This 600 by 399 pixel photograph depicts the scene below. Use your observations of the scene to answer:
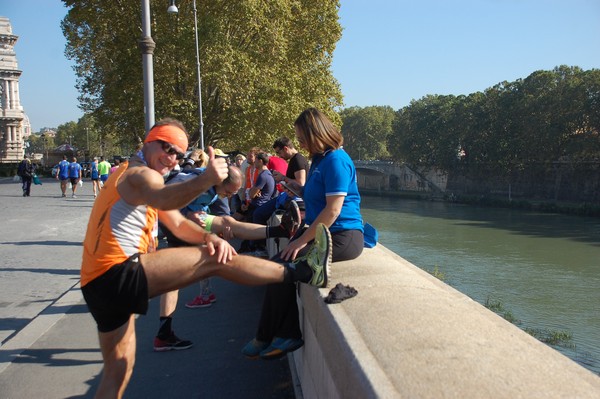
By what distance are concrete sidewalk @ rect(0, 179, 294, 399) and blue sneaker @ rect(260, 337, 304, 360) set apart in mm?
447

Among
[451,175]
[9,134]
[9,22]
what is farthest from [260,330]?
[9,22]

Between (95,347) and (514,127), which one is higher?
(514,127)

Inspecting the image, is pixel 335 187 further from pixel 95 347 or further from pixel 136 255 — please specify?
pixel 95 347

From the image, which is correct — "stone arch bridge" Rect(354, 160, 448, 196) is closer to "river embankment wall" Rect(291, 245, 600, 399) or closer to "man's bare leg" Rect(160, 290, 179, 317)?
"man's bare leg" Rect(160, 290, 179, 317)

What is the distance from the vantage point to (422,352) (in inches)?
87.4

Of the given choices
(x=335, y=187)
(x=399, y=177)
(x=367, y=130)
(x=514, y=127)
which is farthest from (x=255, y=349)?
(x=367, y=130)

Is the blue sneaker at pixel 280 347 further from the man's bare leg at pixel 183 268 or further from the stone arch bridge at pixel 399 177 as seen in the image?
the stone arch bridge at pixel 399 177

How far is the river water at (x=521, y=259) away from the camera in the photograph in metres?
15.9

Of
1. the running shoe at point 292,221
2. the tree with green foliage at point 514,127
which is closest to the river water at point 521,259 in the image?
the tree with green foliage at point 514,127

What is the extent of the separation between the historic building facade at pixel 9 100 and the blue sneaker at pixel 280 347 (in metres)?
74.9

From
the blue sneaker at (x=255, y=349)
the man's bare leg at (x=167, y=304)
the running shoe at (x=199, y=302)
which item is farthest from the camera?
the running shoe at (x=199, y=302)

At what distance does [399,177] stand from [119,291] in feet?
241

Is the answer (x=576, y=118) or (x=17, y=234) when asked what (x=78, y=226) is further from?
(x=576, y=118)

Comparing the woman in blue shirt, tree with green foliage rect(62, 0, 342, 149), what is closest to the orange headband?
the woman in blue shirt
